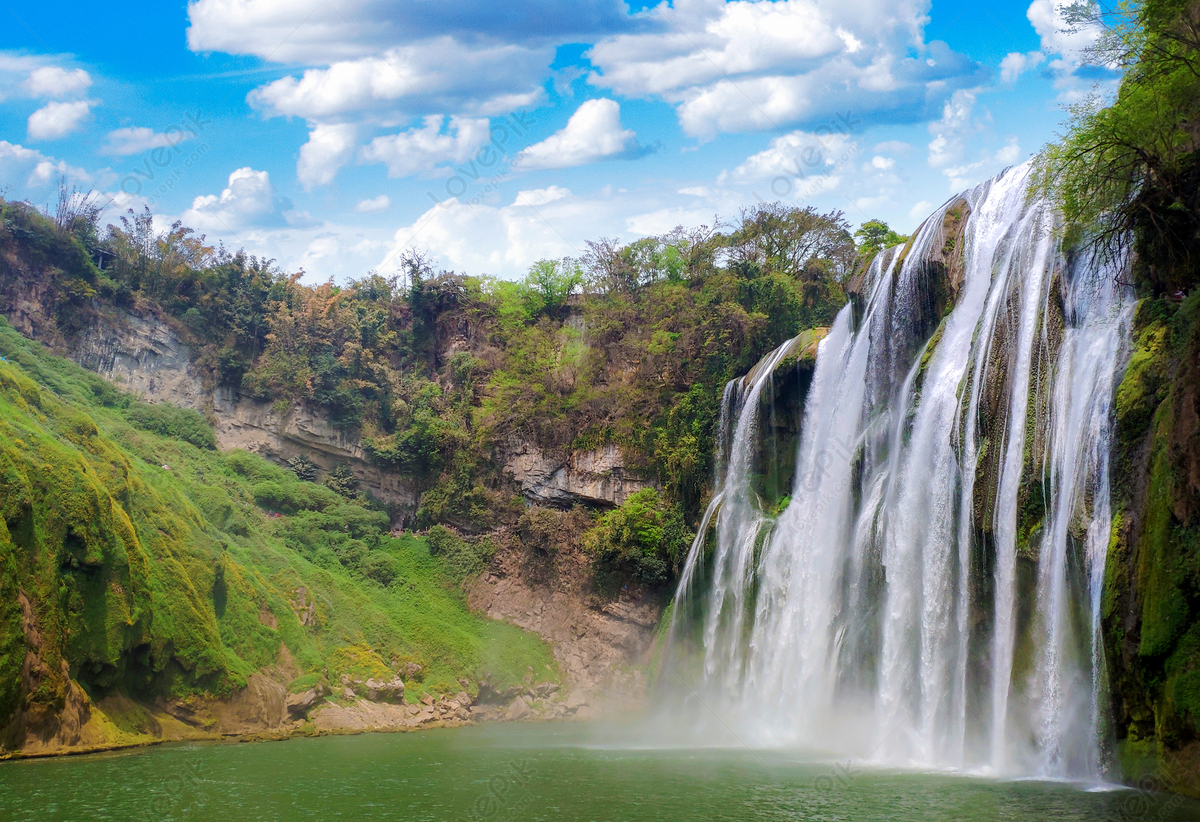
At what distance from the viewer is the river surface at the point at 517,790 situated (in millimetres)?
15034

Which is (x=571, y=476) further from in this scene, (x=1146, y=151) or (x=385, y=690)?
(x=1146, y=151)

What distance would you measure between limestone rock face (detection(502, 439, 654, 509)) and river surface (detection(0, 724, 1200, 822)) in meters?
15.5

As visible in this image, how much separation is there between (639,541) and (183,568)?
53.1ft

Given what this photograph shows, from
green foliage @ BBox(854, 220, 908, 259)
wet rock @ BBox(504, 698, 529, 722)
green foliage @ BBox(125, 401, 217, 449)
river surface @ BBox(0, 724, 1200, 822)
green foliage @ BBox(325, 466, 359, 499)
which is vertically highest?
green foliage @ BBox(854, 220, 908, 259)

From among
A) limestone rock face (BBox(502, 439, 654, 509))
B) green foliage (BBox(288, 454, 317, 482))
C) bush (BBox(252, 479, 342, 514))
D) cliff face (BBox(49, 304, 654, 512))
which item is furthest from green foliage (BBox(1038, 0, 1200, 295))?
green foliage (BBox(288, 454, 317, 482))

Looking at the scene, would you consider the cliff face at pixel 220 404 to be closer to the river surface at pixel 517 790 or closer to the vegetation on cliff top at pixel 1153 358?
the river surface at pixel 517 790

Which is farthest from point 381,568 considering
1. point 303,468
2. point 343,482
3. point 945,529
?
point 945,529

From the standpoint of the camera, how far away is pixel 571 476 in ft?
132

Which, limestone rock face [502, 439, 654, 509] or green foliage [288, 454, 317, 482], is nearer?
limestone rock face [502, 439, 654, 509]

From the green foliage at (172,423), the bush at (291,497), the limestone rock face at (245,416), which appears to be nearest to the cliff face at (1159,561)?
the bush at (291,497)

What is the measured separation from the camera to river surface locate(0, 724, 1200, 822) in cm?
1503

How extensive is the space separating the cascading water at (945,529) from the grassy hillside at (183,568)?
12.0 m

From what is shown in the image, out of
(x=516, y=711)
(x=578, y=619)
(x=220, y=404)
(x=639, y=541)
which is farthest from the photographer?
(x=220, y=404)

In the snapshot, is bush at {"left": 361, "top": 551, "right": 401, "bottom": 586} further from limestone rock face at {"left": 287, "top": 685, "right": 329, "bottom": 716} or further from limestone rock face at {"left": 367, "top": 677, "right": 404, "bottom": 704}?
limestone rock face at {"left": 287, "top": 685, "right": 329, "bottom": 716}
